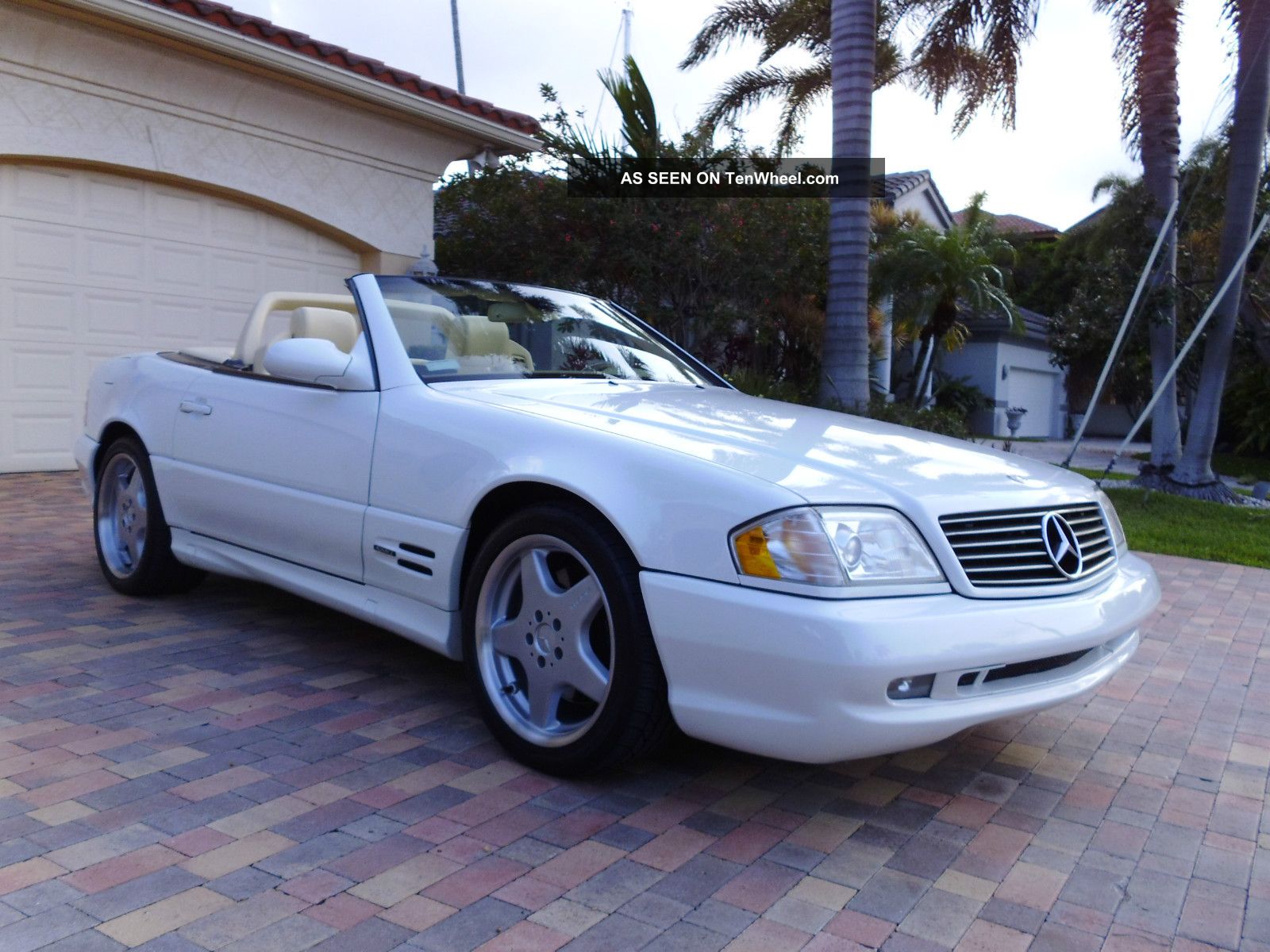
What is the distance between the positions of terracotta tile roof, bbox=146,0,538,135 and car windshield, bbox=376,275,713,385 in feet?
19.6

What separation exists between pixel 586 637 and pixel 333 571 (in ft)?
3.70

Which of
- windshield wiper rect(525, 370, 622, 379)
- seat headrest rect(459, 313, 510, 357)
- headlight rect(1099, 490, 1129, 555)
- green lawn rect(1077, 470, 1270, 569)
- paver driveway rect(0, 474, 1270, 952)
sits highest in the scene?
seat headrest rect(459, 313, 510, 357)

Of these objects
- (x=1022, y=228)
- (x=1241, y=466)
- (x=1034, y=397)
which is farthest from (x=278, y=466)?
(x=1022, y=228)

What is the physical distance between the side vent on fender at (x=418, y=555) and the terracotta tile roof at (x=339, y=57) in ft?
23.0

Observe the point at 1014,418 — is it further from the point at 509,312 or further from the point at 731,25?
the point at 509,312

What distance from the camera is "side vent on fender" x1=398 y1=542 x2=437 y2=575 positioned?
10.5ft

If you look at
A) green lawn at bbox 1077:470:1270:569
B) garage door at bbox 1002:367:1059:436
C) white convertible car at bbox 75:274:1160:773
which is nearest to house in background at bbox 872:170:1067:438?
garage door at bbox 1002:367:1059:436

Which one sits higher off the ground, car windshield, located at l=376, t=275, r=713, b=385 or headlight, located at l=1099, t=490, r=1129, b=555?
car windshield, located at l=376, t=275, r=713, b=385

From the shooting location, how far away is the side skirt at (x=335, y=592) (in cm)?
323

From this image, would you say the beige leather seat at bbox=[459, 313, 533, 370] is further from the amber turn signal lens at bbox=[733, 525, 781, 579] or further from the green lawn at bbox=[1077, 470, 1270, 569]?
the green lawn at bbox=[1077, 470, 1270, 569]

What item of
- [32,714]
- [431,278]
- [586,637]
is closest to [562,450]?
[586,637]

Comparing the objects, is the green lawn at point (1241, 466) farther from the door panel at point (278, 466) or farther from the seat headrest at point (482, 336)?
the door panel at point (278, 466)

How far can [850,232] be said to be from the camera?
994 cm

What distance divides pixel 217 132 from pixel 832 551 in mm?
8670
